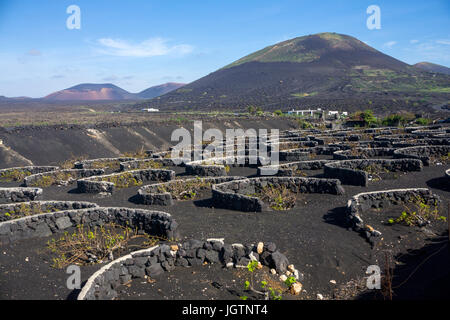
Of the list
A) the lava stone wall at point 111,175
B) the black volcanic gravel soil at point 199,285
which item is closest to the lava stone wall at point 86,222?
the black volcanic gravel soil at point 199,285

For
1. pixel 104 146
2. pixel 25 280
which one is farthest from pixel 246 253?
pixel 104 146

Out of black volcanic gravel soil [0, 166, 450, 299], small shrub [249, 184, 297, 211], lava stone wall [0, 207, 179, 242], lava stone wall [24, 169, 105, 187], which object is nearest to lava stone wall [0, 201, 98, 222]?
lava stone wall [0, 207, 179, 242]

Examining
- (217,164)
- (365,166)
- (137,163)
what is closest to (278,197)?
(365,166)

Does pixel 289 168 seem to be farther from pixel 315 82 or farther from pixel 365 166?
pixel 315 82

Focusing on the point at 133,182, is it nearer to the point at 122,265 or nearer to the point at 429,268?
the point at 122,265

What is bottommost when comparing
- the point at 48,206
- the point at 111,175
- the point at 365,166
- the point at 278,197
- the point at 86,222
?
the point at 86,222

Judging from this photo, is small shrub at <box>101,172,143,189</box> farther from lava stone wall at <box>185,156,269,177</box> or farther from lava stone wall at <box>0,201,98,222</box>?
lava stone wall at <box>0,201,98,222</box>
